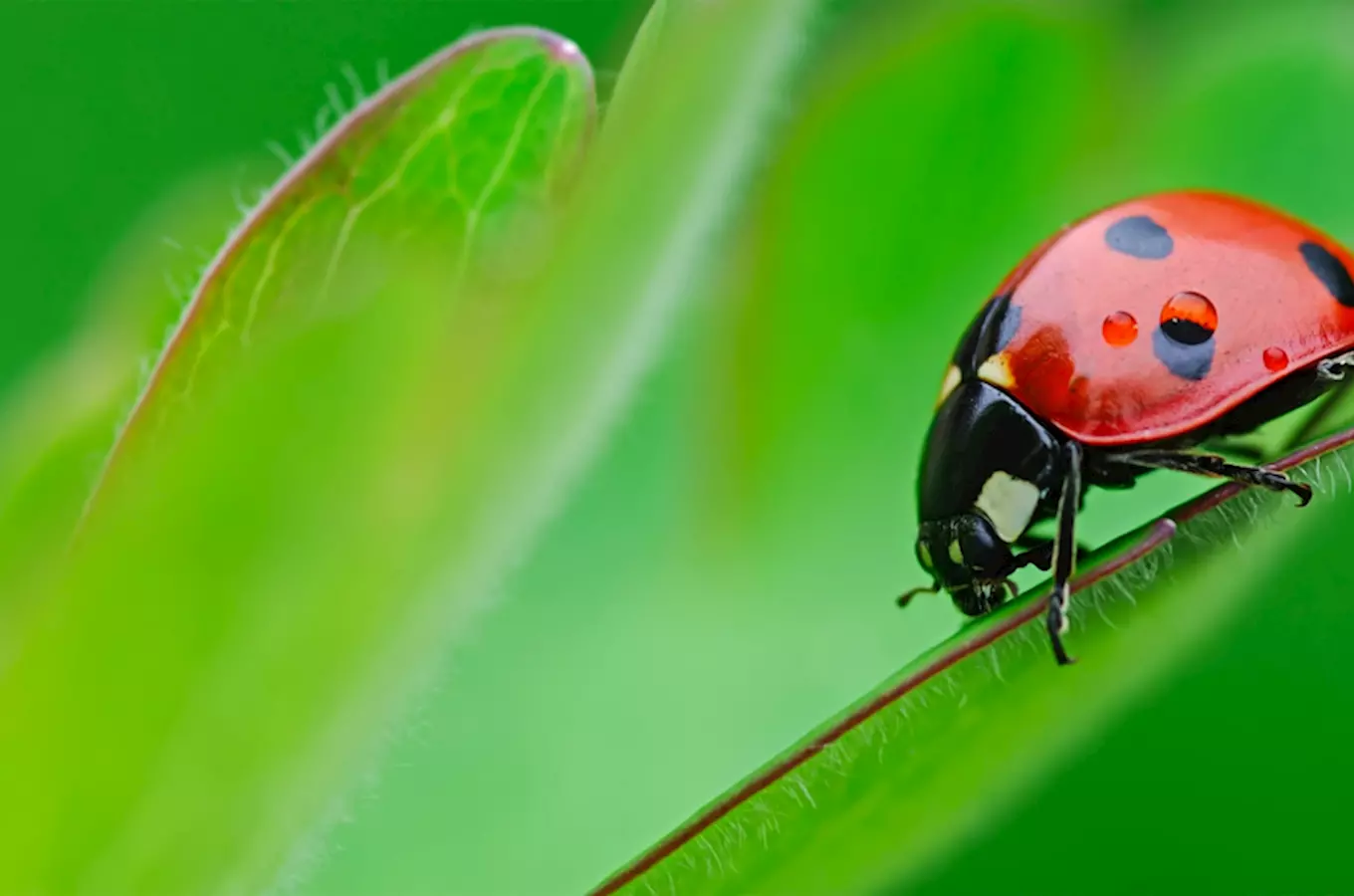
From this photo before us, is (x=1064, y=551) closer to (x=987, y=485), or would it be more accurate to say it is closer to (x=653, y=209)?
(x=987, y=485)

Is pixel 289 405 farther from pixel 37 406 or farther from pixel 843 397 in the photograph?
pixel 843 397

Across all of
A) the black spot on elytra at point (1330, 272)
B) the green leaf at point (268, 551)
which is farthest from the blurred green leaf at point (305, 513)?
the black spot on elytra at point (1330, 272)

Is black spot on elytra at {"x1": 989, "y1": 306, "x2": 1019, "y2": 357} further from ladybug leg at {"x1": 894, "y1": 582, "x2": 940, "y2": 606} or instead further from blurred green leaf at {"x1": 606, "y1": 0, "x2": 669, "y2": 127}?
blurred green leaf at {"x1": 606, "y1": 0, "x2": 669, "y2": 127}

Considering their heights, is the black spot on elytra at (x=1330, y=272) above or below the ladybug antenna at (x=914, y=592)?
above

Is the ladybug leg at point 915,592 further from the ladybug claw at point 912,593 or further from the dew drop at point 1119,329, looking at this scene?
the dew drop at point 1119,329

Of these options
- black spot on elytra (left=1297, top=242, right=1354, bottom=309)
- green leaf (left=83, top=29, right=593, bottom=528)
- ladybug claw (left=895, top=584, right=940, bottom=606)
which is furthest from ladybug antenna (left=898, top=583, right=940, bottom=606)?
green leaf (left=83, top=29, right=593, bottom=528)

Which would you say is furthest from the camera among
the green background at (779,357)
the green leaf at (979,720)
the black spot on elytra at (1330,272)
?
the black spot on elytra at (1330,272)

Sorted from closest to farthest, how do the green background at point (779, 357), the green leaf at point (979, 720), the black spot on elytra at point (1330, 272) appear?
1. the green leaf at point (979, 720)
2. the green background at point (779, 357)
3. the black spot on elytra at point (1330, 272)
